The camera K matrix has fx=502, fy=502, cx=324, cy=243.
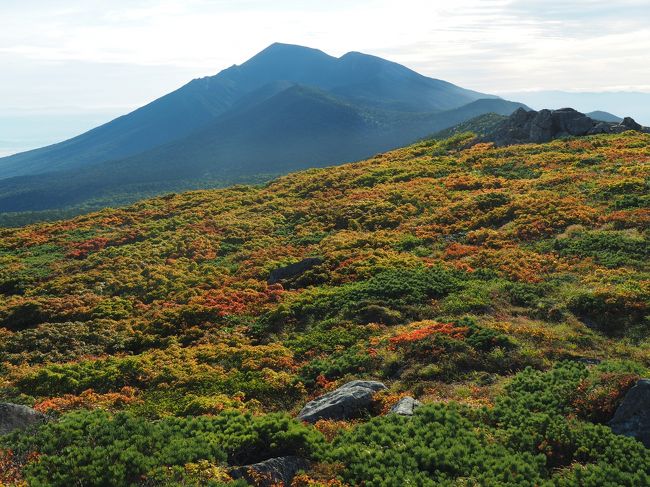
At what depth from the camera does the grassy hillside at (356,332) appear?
14.9 m

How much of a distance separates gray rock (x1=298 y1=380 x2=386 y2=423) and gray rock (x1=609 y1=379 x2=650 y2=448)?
810 centimetres

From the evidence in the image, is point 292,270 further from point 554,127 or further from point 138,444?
point 554,127

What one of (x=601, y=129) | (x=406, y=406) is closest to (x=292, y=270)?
(x=406, y=406)

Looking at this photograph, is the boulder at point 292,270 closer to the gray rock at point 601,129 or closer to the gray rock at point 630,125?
the gray rock at point 601,129

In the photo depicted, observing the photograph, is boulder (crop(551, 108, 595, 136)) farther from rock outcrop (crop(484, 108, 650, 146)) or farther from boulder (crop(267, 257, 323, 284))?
boulder (crop(267, 257, 323, 284))

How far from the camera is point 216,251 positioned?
1774 inches

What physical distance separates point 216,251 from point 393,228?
16.0 m

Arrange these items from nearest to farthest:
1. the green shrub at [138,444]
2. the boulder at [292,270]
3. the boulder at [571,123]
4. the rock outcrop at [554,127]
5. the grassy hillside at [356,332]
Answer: the green shrub at [138,444] → the grassy hillside at [356,332] → the boulder at [292,270] → the rock outcrop at [554,127] → the boulder at [571,123]

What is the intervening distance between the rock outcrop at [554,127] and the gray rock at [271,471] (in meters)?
70.2

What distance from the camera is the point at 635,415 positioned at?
1555cm

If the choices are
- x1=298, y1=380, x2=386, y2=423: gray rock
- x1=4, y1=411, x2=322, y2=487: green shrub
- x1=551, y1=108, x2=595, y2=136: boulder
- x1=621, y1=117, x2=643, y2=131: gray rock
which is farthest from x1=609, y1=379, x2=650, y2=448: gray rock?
x1=621, y1=117, x2=643, y2=131: gray rock

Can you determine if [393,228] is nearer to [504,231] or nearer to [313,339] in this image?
[504,231]

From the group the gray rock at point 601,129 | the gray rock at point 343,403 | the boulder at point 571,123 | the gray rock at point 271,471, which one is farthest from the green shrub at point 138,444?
the boulder at point 571,123

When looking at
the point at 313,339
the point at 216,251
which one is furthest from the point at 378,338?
the point at 216,251
